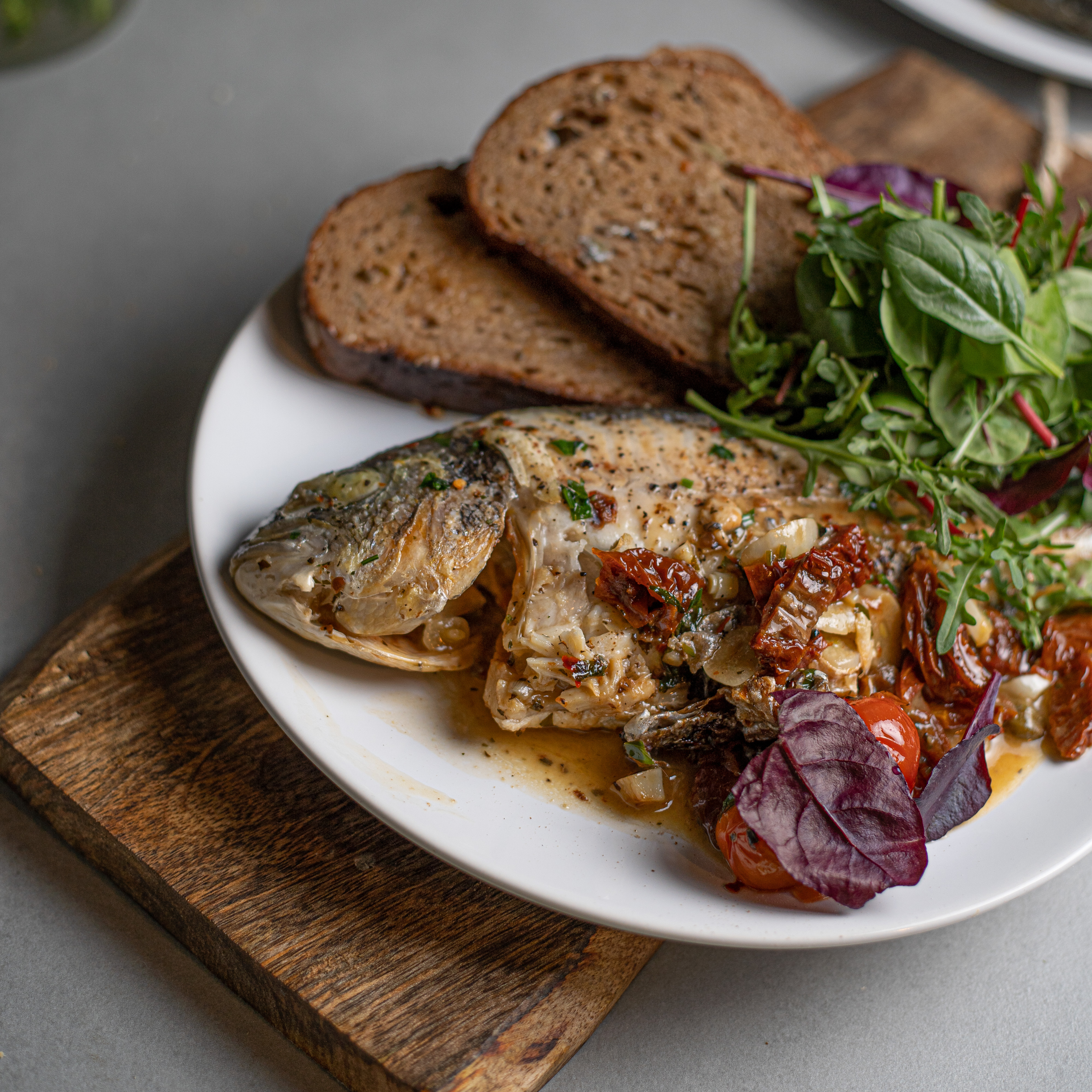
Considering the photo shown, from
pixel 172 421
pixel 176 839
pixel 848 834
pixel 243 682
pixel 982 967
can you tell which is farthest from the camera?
pixel 172 421

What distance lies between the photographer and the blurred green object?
4965 millimetres

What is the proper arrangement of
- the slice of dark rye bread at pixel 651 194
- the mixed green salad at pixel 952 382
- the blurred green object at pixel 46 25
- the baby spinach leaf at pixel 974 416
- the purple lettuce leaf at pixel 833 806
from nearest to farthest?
the purple lettuce leaf at pixel 833 806 < the mixed green salad at pixel 952 382 < the baby spinach leaf at pixel 974 416 < the slice of dark rye bread at pixel 651 194 < the blurred green object at pixel 46 25

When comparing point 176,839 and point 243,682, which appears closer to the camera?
point 176,839

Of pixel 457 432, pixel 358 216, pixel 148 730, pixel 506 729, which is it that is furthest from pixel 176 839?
pixel 358 216

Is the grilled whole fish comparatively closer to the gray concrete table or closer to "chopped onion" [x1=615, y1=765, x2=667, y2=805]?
"chopped onion" [x1=615, y1=765, x2=667, y2=805]

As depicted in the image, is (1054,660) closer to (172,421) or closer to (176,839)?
(176,839)

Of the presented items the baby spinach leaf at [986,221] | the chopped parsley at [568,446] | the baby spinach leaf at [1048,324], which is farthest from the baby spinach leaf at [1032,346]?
the chopped parsley at [568,446]

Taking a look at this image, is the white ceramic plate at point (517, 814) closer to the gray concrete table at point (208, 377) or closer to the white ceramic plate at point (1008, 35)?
the gray concrete table at point (208, 377)

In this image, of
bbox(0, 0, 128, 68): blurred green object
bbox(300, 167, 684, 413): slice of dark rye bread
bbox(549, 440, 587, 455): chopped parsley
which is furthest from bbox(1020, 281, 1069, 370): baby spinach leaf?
bbox(0, 0, 128, 68): blurred green object

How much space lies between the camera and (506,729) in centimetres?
271

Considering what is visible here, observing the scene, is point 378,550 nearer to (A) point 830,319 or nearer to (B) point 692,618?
(B) point 692,618

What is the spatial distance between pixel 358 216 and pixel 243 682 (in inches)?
69.0

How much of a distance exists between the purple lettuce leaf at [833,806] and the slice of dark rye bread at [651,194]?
1.44 meters

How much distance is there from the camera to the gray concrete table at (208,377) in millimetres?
2607
